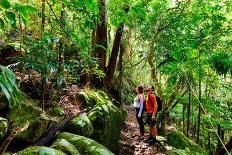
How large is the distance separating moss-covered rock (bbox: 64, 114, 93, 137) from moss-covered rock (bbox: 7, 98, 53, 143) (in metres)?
0.70

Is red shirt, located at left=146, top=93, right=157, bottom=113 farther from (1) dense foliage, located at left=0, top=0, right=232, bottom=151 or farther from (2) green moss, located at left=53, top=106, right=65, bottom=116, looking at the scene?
(2) green moss, located at left=53, top=106, right=65, bottom=116

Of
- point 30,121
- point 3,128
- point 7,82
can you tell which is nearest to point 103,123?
point 30,121

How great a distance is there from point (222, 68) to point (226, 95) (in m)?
7.76

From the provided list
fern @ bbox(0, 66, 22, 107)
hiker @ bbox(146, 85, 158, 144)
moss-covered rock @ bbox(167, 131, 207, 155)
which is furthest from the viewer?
moss-covered rock @ bbox(167, 131, 207, 155)

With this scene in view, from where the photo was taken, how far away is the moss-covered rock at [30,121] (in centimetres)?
567

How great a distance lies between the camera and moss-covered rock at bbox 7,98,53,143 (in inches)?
223

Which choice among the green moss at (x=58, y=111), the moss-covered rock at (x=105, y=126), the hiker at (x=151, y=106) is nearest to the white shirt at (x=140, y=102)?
the hiker at (x=151, y=106)

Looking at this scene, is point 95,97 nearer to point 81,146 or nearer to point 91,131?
point 91,131

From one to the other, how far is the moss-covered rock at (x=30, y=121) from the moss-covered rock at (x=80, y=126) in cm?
70

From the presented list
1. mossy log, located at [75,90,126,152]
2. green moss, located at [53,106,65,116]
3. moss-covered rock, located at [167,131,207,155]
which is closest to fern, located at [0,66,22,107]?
green moss, located at [53,106,65,116]

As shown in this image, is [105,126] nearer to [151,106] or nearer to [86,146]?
[151,106]

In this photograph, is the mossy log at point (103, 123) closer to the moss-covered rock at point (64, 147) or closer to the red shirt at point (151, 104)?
the red shirt at point (151, 104)

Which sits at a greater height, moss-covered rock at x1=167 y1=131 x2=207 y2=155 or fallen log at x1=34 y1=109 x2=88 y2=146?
fallen log at x1=34 y1=109 x2=88 y2=146

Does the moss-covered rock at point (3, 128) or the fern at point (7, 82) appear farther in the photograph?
the moss-covered rock at point (3, 128)
